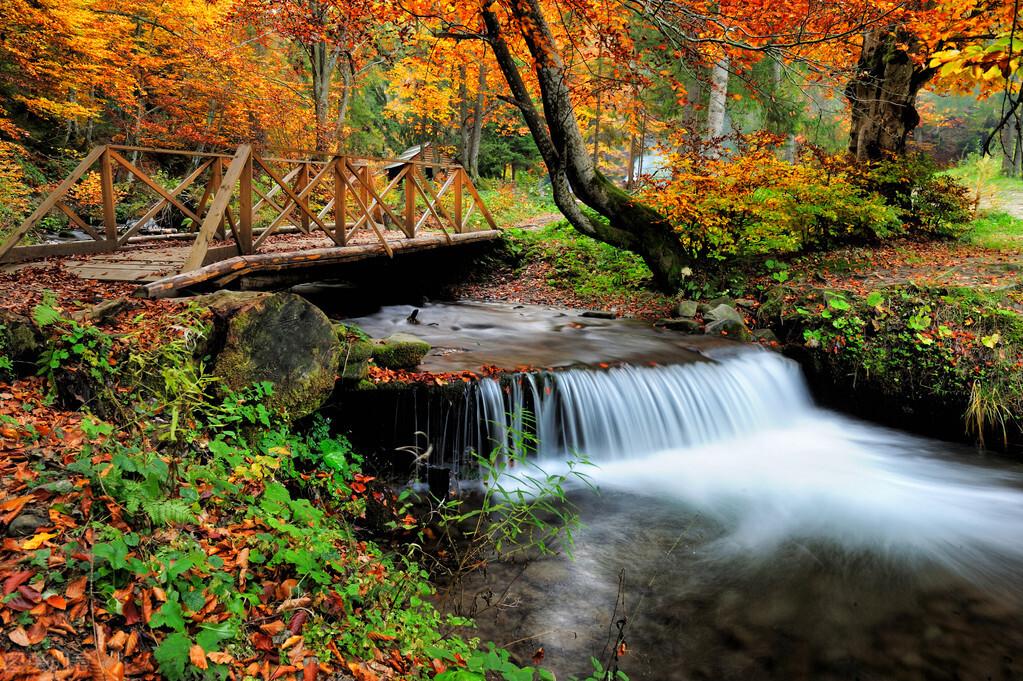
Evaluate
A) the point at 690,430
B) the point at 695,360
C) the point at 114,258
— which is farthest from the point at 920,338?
the point at 114,258

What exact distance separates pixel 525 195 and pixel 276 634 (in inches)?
879

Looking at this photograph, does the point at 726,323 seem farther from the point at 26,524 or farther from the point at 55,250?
the point at 55,250

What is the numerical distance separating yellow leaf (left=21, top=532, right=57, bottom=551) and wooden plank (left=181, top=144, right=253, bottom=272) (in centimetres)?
398

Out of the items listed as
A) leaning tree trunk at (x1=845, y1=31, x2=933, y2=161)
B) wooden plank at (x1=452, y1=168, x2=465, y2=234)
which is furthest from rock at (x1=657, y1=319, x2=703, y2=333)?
leaning tree trunk at (x1=845, y1=31, x2=933, y2=161)

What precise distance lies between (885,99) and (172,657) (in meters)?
→ 13.7

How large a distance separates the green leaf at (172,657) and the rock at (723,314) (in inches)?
338

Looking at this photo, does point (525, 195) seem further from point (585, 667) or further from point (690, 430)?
point (585, 667)

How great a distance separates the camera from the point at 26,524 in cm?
248

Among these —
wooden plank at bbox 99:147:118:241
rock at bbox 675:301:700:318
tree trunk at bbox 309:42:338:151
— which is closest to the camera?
wooden plank at bbox 99:147:118:241

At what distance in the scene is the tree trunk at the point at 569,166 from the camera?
8.56 meters

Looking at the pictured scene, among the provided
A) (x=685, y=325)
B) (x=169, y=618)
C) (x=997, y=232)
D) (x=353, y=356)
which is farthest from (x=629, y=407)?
(x=997, y=232)

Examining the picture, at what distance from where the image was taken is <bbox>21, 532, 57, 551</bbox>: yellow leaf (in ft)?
7.75

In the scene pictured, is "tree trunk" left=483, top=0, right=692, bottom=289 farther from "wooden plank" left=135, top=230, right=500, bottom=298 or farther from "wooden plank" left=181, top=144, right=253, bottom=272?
"wooden plank" left=181, top=144, right=253, bottom=272

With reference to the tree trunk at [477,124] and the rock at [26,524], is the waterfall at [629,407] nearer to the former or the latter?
the rock at [26,524]
